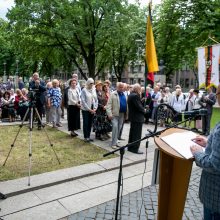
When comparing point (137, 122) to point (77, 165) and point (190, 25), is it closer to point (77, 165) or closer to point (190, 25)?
point (77, 165)

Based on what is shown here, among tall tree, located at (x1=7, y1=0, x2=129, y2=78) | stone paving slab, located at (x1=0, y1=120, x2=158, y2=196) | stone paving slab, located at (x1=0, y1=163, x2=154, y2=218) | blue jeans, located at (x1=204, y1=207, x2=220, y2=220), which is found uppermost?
tall tree, located at (x1=7, y1=0, x2=129, y2=78)

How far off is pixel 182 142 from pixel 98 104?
724 cm

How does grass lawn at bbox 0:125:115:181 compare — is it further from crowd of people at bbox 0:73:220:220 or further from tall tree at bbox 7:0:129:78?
tall tree at bbox 7:0:129:78

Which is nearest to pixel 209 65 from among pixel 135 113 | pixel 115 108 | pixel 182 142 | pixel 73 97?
pixel 135 113

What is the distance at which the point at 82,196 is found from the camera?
5523 mm

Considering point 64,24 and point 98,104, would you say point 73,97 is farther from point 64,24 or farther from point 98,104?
point 64,24

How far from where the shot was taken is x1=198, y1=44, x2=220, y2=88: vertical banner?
7316 mm

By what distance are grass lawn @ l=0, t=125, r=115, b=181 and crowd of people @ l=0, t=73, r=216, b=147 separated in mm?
644

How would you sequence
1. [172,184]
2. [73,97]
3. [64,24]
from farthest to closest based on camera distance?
[64,24]
[73,97]
[172,184]

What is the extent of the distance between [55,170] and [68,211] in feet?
6.10

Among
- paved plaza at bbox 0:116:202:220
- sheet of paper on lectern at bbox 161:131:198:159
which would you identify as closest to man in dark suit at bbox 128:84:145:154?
paved plaza at bbox 0:116:202:220

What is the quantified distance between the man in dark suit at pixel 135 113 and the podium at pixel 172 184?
16.1ft

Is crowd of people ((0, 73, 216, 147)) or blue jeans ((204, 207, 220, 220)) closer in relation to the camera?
blue jeans ((204, 207, 220, 220))

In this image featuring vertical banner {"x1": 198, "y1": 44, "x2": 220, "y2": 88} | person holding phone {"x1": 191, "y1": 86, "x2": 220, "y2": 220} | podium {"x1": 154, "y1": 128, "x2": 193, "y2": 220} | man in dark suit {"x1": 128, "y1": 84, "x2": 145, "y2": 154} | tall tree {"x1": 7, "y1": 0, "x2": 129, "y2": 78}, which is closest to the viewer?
person holding phone {"x1": 191, "y1": 86, "x2": 220, "y2": 220}
